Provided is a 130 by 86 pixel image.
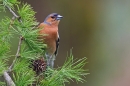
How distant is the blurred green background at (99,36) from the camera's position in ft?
23.5

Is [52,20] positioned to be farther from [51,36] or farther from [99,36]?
[99,36]

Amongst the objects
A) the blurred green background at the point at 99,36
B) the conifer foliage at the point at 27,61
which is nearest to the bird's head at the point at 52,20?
the conifer foliage at the point at 27,61

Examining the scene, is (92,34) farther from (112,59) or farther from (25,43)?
(25,43)

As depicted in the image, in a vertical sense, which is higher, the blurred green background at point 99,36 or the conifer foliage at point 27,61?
Answer: the conifer foliage at point 27,61

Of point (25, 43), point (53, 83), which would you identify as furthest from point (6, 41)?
point (53, 83)

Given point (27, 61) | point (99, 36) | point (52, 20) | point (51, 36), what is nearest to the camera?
point (27, 61)

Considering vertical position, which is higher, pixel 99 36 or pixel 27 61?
pixel 27 61

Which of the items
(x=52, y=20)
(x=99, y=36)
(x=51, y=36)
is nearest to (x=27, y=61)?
(x=51, y=36)

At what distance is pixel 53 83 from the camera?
224 cm

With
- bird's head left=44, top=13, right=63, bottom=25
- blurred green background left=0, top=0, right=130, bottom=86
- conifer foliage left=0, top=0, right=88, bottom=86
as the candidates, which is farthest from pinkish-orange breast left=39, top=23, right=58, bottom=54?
blurred green background left=0, top=0, right=130, bottom=86

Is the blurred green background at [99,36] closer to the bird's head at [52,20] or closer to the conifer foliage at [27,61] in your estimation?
the bird's head at [52,20]

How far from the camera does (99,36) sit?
24.8 ft

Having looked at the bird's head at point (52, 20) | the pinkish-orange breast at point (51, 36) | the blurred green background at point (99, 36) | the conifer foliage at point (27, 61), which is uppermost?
the conifer foliage at point (27, 61)

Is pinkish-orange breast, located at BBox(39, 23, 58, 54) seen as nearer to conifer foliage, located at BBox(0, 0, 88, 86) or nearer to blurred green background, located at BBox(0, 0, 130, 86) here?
conifer foliage, located at BBox(0, 0, 88, 86)
